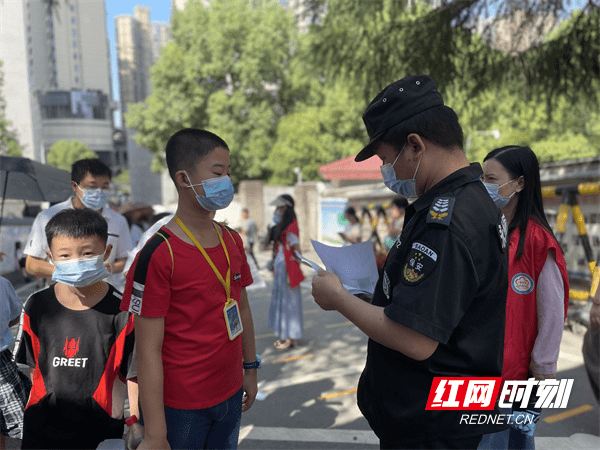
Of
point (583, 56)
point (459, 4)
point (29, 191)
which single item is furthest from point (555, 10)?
point (29, 191)

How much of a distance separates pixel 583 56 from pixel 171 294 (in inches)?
287

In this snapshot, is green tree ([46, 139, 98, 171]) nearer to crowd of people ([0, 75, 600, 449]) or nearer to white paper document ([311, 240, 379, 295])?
crowd of people ([0, 75, 600, 449])

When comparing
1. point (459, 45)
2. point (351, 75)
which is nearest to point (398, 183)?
point (459, 45)

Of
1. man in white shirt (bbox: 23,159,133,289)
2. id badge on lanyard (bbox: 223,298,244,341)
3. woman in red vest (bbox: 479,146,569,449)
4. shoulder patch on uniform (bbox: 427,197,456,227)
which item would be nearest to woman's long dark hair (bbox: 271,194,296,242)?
man in white shirt (bbox: 23,159,133,289)

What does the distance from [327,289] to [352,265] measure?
33 centimetres

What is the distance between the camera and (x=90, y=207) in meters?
3.94

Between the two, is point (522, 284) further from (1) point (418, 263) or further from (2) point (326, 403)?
(2) point (326, 403)

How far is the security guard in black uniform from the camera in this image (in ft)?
4.52

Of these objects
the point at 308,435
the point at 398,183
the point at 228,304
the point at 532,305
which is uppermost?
the point at 398,183

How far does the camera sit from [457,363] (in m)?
1.50

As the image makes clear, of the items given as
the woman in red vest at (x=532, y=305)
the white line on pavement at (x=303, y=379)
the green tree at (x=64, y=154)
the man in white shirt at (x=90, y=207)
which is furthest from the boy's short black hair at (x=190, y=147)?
the green tree at (x=64, y=154)

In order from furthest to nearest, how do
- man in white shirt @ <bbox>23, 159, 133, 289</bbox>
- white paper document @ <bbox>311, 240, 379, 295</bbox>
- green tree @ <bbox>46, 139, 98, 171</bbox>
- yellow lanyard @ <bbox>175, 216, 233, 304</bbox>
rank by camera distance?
1. green tree @ <bbox>46, 139, 98, 171</bbox>
2. man in white shirt @ <bbox>23, 159, 133, 289</bbox>
3. yellow lanyard @ <bbox>175, 216, 233, 304</bbox>
4. white paper document @ <bbox>311, 240, 379, 295</bbox>

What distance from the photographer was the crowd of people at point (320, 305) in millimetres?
1448

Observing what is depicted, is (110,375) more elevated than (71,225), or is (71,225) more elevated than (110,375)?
(71,225)
